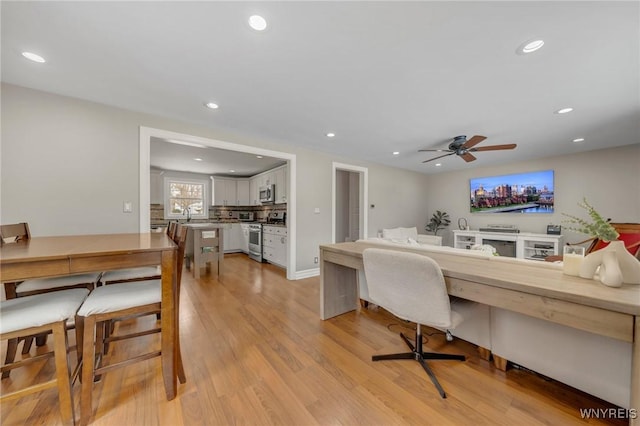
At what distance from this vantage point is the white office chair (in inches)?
53.1

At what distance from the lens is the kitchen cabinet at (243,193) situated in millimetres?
6574

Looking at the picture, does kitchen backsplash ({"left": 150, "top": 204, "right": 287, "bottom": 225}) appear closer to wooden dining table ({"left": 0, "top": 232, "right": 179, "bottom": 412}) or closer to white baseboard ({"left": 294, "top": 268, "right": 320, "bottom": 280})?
white baseboard ({"left": 294, "top": 268, "right": 320, "bottom": 280})

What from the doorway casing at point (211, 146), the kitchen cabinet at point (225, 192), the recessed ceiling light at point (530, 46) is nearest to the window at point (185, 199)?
the kitchen cabinet at point (225, 192)

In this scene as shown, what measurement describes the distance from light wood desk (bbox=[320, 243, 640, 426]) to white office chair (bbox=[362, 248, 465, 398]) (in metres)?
0.15

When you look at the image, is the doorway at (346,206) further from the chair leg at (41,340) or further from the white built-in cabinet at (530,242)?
the chair leg at (41,340)

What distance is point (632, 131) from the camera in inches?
122

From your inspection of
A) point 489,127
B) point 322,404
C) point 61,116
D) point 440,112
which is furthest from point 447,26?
point 61,116

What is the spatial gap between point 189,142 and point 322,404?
10.2ft

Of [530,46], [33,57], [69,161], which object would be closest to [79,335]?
[69,161]

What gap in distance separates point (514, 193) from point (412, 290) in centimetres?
520

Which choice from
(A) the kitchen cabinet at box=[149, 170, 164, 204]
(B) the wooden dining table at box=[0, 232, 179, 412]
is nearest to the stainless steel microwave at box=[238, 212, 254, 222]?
(A) the kitchen cabinet at box=[149, 170, 164, 204]

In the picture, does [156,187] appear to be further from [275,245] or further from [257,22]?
[257,22]

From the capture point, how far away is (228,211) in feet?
22.3

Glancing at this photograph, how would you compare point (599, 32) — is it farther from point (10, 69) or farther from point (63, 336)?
point (10, 69)
